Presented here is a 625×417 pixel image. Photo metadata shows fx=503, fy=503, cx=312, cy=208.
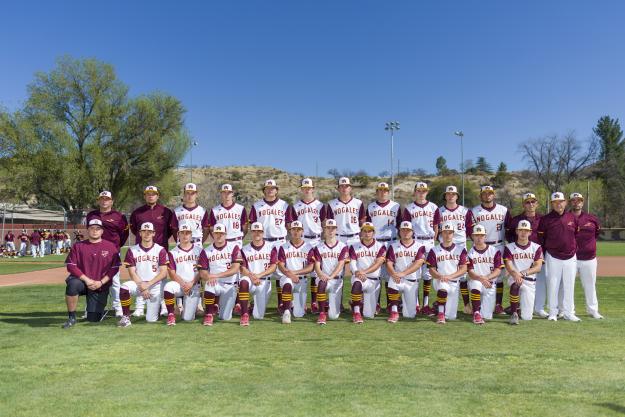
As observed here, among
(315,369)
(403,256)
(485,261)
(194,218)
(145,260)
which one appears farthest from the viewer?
(194,218)

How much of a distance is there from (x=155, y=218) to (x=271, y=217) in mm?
1835

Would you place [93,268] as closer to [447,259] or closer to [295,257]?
[295,257]

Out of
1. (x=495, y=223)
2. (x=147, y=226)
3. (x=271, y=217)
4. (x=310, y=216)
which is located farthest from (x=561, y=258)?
(x=147, y=226)

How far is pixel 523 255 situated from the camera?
7430 millimetres

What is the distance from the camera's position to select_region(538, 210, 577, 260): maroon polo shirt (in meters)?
7.36

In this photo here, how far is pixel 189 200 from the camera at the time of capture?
8.05 meters

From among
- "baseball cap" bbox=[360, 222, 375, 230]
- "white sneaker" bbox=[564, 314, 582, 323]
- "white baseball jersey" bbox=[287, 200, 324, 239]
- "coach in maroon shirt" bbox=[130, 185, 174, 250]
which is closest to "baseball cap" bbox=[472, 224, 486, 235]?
"baseball cap" bbox=[360, 222, 375, 230]

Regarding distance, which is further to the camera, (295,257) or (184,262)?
(295,257)

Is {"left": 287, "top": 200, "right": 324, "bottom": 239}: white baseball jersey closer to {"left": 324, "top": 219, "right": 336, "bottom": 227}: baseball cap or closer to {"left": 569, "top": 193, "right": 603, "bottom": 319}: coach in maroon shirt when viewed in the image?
{"left": 324, "top": 219, "right": 336, "bottom": 227}: baseball cap

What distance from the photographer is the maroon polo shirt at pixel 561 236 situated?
736 cm

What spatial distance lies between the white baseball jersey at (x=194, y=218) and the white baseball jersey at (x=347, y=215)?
205 cm

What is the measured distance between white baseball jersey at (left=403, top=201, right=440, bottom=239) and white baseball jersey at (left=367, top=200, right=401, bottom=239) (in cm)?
21

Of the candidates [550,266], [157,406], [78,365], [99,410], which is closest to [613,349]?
[550,266]

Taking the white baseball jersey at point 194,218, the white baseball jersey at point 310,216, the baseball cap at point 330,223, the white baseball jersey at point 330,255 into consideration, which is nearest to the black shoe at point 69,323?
the white baseball jersey at point 194,218
